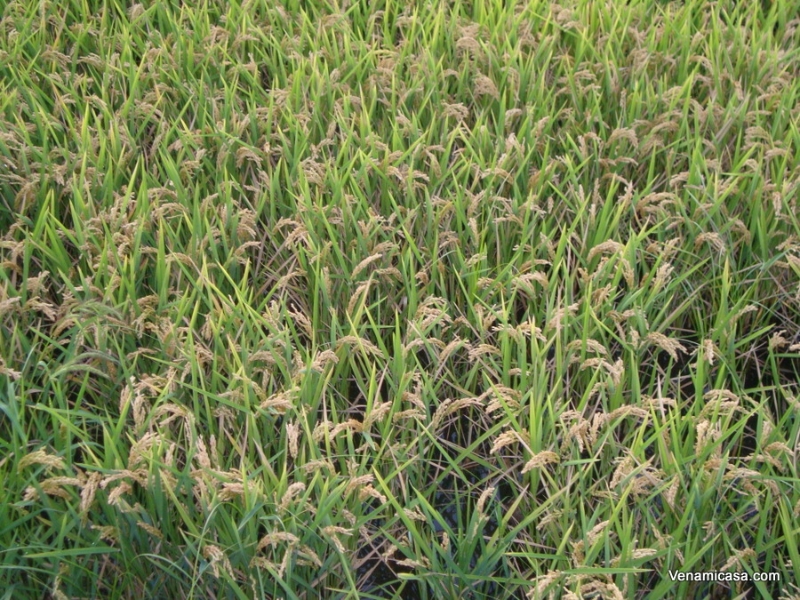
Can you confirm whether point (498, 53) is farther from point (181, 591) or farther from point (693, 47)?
point (181, 591)

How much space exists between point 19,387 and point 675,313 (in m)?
1.56

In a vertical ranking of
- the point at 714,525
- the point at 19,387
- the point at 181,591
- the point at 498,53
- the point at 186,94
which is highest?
the point at 498,53

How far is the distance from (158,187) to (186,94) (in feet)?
1.62

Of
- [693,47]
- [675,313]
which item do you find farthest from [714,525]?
[693,47]

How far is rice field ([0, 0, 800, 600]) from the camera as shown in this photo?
64.9 inches

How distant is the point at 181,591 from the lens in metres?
1.66

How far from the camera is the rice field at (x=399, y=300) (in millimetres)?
1648

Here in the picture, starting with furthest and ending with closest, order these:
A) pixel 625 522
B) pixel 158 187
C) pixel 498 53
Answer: pixel 498 53 < pixel 158 187 < pixel 625 522

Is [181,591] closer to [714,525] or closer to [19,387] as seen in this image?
[19,387]

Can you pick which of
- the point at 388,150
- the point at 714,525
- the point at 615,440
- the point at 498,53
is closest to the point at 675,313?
the point at 615,440

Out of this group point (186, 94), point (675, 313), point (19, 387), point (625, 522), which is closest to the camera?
point (625, 522)

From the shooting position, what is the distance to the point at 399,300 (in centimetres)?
224

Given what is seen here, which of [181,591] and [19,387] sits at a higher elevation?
[19,387]

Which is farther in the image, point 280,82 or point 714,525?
point 280,82
